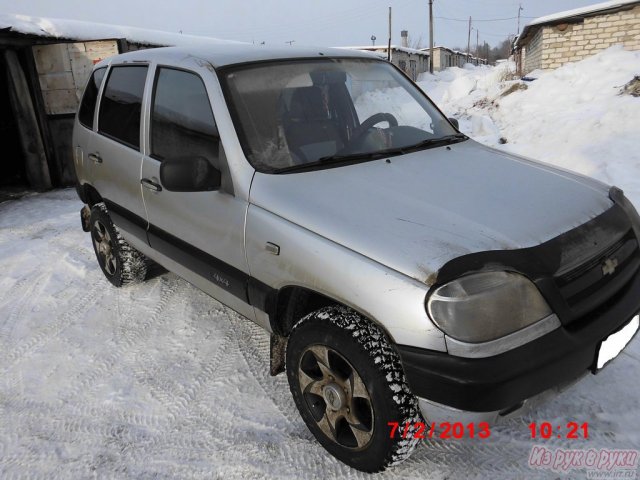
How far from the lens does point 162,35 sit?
39.9ft

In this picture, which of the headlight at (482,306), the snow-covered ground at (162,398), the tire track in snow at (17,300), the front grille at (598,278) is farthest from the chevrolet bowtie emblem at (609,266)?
the tire track in snow at (17,300)

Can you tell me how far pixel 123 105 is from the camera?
355cm

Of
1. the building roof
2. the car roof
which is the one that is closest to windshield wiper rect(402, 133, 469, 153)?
the car roof

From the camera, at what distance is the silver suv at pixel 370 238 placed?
1742mm

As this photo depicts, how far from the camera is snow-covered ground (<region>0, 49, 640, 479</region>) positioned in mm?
2283

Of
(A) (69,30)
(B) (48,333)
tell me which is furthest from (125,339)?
(A) (69,30)

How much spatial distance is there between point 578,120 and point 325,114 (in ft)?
24.0

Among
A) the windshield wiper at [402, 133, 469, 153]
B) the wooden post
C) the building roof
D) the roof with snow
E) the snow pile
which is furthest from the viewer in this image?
the building roof

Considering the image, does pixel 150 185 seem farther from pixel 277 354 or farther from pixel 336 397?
pixel 336 397

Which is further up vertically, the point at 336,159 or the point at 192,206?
the point at 336,159

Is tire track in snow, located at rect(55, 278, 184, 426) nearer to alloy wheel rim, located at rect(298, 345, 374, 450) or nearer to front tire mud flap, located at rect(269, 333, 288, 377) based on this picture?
front tire mud flap, located at rect(269, 333, 288, 377)

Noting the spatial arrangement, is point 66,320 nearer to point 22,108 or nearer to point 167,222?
point 167,222

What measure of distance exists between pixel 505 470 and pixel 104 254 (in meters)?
3.58

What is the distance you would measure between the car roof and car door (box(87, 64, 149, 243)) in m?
0.22
